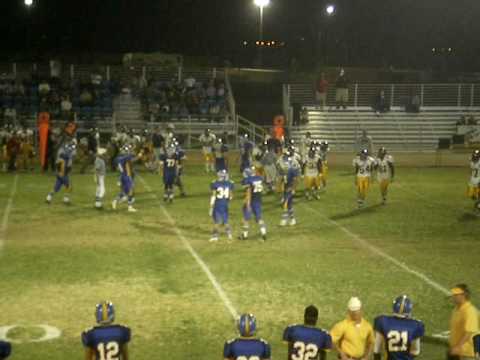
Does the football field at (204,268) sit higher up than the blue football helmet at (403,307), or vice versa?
the blue football helmet at (403,307)

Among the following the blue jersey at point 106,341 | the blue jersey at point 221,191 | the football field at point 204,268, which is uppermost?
the blue jersey at point 221,191

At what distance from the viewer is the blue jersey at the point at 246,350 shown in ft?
21.9

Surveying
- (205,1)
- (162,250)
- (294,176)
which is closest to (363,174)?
(294,176)

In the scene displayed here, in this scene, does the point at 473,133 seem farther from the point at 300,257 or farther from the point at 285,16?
the point at 300,257

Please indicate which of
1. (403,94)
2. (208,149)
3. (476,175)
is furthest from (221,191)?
(403,94)

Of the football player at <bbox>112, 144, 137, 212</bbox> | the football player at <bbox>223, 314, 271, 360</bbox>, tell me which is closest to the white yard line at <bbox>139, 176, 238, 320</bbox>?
the football player at <bbox>112, 144, 137, 212</bbox>

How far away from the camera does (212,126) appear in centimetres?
3500

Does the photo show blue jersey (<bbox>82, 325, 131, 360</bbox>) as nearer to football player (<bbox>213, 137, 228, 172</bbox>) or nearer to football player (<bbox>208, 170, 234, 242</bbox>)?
football player (<bbox>208, 170, 234, 242</bbox>)

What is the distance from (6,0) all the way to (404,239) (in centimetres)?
3522

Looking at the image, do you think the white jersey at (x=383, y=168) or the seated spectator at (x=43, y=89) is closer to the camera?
the white jersey at (x=383, y=168)

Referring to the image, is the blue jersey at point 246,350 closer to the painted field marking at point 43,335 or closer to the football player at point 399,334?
the football player at point 399,334

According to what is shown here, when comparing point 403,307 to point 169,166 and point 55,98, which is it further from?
point 55,98

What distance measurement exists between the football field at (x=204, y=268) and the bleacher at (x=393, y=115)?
14.6 metres

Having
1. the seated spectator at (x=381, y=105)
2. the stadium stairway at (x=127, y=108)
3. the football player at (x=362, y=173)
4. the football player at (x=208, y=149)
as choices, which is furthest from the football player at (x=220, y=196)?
the seated spectator at (x=381, y=105)
